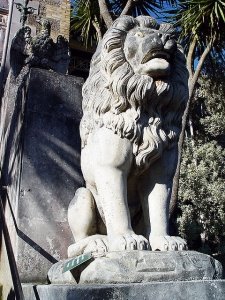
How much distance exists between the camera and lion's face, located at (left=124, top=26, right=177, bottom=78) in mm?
2426

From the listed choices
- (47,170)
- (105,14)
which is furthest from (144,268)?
(105,14)

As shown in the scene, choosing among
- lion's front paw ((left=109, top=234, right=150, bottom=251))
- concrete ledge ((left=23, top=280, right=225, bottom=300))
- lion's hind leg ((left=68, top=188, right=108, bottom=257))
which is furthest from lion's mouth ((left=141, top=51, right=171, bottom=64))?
concrete ledge ((left=23, top=280, right=225, bottom=300))

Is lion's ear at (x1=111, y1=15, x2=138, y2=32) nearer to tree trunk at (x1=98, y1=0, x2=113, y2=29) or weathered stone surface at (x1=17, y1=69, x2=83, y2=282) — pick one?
weathered stone surface at (x1=17, y1=69, x2=83, y2=282)

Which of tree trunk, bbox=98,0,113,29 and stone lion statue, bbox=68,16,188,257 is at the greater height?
tree trunk, bbox=98,0,113,29

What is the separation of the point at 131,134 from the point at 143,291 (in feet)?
3.13

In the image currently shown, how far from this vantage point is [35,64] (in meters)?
3.96

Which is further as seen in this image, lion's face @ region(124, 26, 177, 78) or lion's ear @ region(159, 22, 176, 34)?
lion's ear @ region(159, 22, 176, 34)

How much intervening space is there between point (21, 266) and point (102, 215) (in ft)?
3.34

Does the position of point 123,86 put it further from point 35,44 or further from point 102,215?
point 35,44

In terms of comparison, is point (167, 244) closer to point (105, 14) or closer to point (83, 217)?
point (83, 217)

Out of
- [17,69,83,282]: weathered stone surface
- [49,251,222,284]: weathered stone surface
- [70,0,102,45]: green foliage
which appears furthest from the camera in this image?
[70,0,102,45]: green foliage

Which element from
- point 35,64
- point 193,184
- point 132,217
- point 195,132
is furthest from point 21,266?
point 195,132

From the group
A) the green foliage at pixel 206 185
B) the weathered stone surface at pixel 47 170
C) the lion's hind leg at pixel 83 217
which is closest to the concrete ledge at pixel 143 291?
the lion's hind leg at pixel 83 217

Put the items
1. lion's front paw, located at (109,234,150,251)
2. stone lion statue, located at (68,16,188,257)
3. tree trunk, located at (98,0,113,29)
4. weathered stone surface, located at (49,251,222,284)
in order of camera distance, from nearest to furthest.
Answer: weathered stone surface, located at (49,251,222,284) → lion's front paw, located at (109,234,150,251) → stone lion statue, located at (68,16,188,257) → tree trunk, located at (98,0,113,29)
